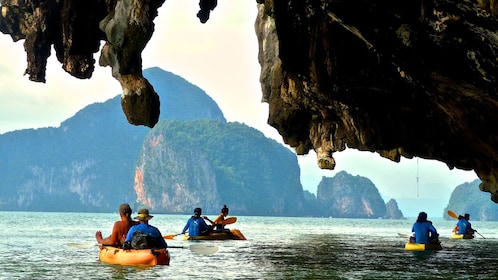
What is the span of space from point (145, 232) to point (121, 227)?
0.93m

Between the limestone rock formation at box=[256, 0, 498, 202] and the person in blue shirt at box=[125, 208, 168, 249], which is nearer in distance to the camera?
the limestone rock formation at box=[256, 0, 498, 202]

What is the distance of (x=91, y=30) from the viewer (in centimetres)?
2108

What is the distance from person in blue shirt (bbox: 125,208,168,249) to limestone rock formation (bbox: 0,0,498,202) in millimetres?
2198

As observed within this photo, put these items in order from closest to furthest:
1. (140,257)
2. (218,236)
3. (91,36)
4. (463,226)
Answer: (140,257) < (91,36) < (218,236) < (463,226)

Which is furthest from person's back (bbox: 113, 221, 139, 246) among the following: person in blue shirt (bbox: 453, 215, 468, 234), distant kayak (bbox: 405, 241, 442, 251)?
person in blue shirt (bbox: 453, 215, 468, 234)

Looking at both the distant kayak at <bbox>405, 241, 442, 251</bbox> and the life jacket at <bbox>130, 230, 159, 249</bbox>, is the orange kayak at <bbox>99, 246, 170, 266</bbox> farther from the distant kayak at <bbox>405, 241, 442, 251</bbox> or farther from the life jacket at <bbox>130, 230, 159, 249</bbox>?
the distant kayak at <bbox>405, 241, 442, 251</bbox>

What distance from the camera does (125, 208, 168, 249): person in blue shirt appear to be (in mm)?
17672

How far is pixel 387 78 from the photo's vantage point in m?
20.2

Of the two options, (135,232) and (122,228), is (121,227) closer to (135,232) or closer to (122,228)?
(122,228)

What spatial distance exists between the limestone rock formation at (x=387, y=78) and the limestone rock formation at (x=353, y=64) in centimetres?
4

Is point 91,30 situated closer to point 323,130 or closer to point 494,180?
point 323,130

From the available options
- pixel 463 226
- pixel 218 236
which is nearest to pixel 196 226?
pixel 218 236

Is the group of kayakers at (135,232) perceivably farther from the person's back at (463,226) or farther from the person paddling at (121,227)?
the person's back at (463,226)

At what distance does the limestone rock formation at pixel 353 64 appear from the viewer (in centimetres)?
1436
